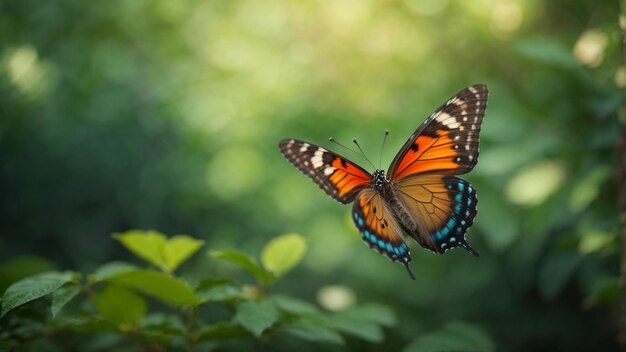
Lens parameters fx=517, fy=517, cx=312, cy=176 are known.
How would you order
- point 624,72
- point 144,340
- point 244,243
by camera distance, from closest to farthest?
point 144,340, point 624,72, point 244,243

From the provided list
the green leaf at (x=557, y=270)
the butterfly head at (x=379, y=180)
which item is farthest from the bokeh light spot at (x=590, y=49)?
the butterfly head at (x=379, y=180)

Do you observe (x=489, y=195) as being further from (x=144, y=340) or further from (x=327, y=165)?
(x=144, y=340)

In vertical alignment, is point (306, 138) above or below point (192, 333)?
above

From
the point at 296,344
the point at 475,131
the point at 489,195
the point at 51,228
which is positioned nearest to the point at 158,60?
the point at 51,228

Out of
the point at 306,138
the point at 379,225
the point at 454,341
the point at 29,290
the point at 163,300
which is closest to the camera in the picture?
the point at 29,290

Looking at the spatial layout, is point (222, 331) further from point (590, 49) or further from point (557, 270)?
point (590, 49)

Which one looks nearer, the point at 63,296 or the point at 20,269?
the point at 63,296

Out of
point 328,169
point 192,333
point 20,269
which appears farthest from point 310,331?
point 20,269
